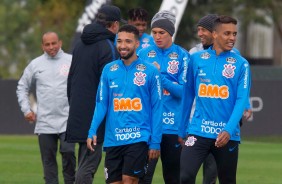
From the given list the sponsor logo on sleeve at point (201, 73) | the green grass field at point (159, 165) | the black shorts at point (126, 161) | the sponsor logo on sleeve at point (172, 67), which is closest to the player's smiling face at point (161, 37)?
the sponsor logo on sleeve at point (172, 67)

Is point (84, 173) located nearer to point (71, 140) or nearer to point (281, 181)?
point (71, 140)

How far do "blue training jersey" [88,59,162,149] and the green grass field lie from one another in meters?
5.16

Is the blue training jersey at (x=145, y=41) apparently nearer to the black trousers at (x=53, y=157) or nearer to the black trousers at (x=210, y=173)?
the black trousers at (x=210, y=173)

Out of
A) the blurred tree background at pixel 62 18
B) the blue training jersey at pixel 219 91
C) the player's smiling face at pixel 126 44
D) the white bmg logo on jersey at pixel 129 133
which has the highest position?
the blurred tree background at pixel 62 18

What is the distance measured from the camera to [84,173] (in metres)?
12.5

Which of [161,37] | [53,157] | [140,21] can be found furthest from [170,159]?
[53,157]

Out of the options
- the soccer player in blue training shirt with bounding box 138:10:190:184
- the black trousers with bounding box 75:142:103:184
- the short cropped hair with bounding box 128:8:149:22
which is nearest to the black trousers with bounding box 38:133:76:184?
the black trousers with bounding box 75:142:103:184

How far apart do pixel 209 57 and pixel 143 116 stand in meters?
0.92

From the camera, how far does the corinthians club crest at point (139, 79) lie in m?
11.2

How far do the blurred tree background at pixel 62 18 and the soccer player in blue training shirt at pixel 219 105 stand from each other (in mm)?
30992

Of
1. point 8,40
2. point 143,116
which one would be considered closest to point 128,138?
point 143,116

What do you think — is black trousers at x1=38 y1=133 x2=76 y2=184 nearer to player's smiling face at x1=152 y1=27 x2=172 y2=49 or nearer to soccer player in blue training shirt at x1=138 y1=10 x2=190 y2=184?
soccer player in blue training shirt at x1=138 y1=10 x2=190 y2=184

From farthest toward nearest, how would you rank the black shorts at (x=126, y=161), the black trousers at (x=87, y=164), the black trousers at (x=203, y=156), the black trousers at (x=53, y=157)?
the black trousers at (x=53, y=157)
the black trousers at (x=87, y=164)
the black trousers at (x=203, y=156)
the black shorts at (x=126, y=161)

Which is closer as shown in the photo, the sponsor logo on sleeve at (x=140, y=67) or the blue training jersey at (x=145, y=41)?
the sponsor logo on sleeve at (x=140, y=67)
